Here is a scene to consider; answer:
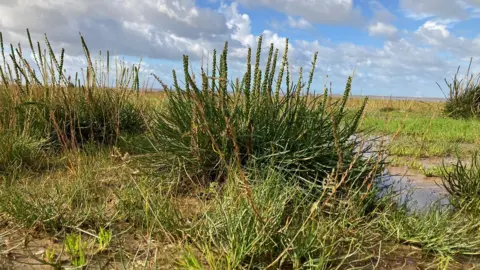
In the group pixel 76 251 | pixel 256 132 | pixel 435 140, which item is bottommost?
pixel 76 251

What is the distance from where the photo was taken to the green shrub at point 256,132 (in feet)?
9.29

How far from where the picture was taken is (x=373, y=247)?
225 cm

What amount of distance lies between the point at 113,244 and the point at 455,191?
245cm

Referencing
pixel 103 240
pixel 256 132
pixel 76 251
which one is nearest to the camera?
pixel 76 251

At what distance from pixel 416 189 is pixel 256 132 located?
1632 mm

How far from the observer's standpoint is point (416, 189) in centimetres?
364

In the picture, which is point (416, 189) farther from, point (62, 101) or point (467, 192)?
point (62, 101)

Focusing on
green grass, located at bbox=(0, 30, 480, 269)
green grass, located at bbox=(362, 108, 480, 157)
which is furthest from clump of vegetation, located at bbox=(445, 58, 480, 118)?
green grass, located at bbox=(0, 30, 480, 269)

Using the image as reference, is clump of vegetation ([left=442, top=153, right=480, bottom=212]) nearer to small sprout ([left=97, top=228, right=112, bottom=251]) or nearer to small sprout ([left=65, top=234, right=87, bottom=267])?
small sprout ([left=97, top=228, right=112, bottom=251])

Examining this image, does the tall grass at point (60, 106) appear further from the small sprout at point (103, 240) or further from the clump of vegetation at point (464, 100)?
the clump of vegetation at point (464, 100)

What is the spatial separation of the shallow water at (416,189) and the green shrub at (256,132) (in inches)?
13.6

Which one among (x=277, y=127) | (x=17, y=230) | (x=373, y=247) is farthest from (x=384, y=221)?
(x=17, y=230)

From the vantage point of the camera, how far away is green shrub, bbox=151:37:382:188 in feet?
9.29

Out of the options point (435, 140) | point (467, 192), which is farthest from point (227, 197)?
point (435, 140)
